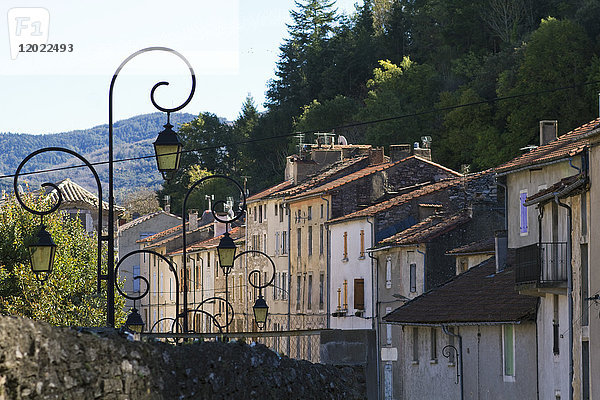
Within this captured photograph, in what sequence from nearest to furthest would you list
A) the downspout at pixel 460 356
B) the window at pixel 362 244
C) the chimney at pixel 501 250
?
the downspout at pixel 460 356
the chimney at pixel 501 250
the window at pixel 362 244

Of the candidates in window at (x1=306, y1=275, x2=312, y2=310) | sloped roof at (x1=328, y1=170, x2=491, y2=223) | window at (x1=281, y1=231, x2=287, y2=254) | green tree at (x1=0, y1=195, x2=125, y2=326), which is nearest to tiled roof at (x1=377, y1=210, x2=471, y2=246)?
sloped roof at (x1=328, y1=170, x2=491, y2=223)

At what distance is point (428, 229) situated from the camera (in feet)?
156

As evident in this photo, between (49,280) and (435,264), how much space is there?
629 inches

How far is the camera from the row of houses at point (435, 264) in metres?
27.5

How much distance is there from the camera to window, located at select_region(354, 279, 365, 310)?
52.3 m

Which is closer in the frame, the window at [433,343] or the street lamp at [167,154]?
the street lamp at [167,154]

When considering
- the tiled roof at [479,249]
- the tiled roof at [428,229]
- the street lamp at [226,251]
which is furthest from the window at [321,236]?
the street lamp at [226,251]

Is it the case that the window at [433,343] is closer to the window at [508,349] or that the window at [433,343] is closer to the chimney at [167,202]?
the window at [508,349]

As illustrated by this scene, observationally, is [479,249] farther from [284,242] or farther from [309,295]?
[284,242]

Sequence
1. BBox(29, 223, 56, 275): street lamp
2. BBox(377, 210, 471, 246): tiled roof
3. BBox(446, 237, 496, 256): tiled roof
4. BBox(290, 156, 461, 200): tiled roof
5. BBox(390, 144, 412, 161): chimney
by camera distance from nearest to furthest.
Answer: BBox(29, 223, 56, 275): street lamp, BBox(446, 237, 496, 256): tiled roof, BBox(377, 210, 471, 246): tiled roof, BBox(290, 156, 461, 200): tiled roof, BBox(390, 144, 412, 161): chimney

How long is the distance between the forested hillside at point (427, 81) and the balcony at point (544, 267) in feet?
84.9

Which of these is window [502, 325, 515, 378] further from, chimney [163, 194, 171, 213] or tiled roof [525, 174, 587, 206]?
chimney [163, 194, 171, 213]

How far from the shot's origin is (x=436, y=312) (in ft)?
120

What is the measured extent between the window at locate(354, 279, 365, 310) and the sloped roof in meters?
2.93
